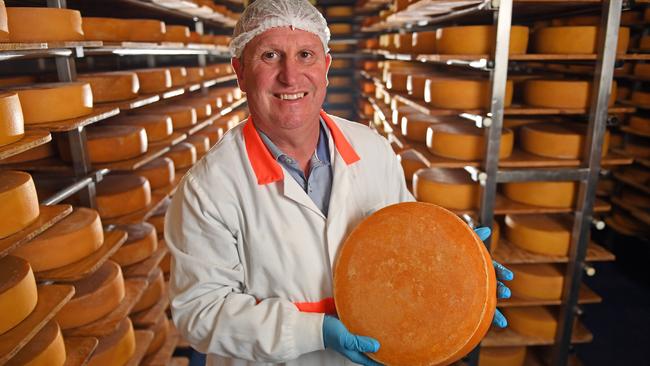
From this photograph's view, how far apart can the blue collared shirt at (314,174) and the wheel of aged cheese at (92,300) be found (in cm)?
125

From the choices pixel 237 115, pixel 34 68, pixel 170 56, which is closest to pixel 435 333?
pixel 34 68

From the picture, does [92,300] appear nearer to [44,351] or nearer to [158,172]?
[44,351]

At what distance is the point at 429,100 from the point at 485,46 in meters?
0.47

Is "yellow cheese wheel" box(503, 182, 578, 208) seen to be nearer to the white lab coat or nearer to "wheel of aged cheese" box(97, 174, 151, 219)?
the white lab coat

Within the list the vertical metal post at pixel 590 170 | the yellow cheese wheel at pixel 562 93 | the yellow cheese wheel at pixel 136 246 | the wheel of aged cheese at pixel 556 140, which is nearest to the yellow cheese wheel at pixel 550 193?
the vertical metal post at pixel 590 170

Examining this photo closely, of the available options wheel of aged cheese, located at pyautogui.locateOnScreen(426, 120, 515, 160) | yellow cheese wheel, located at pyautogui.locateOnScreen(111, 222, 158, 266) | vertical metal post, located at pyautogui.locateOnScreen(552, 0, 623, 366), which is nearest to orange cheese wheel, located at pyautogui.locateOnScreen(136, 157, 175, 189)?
yellow cheese wheel, located at pyautogui.locateOnScreen(111, 222, 158, 266)

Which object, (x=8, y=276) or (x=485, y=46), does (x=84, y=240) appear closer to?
(x=8, y=276)

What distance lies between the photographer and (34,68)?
3213mm

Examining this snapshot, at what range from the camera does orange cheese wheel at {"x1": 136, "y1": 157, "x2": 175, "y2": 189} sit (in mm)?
3023

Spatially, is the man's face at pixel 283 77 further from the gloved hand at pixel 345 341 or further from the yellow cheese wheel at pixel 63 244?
the yellow cheese wheel at pixel 63 244

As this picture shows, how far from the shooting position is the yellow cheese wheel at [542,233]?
2.53 meters

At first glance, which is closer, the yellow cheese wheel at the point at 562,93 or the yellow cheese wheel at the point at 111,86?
the yellow cheese wheel at the point at 562,93

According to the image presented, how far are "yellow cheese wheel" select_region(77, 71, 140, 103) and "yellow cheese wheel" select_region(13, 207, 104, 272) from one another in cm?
75

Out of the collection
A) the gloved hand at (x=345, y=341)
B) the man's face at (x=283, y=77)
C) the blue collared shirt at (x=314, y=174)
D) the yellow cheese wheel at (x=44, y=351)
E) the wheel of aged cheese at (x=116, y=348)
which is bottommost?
the wheel of aged cheese at (x=116, y=348)
